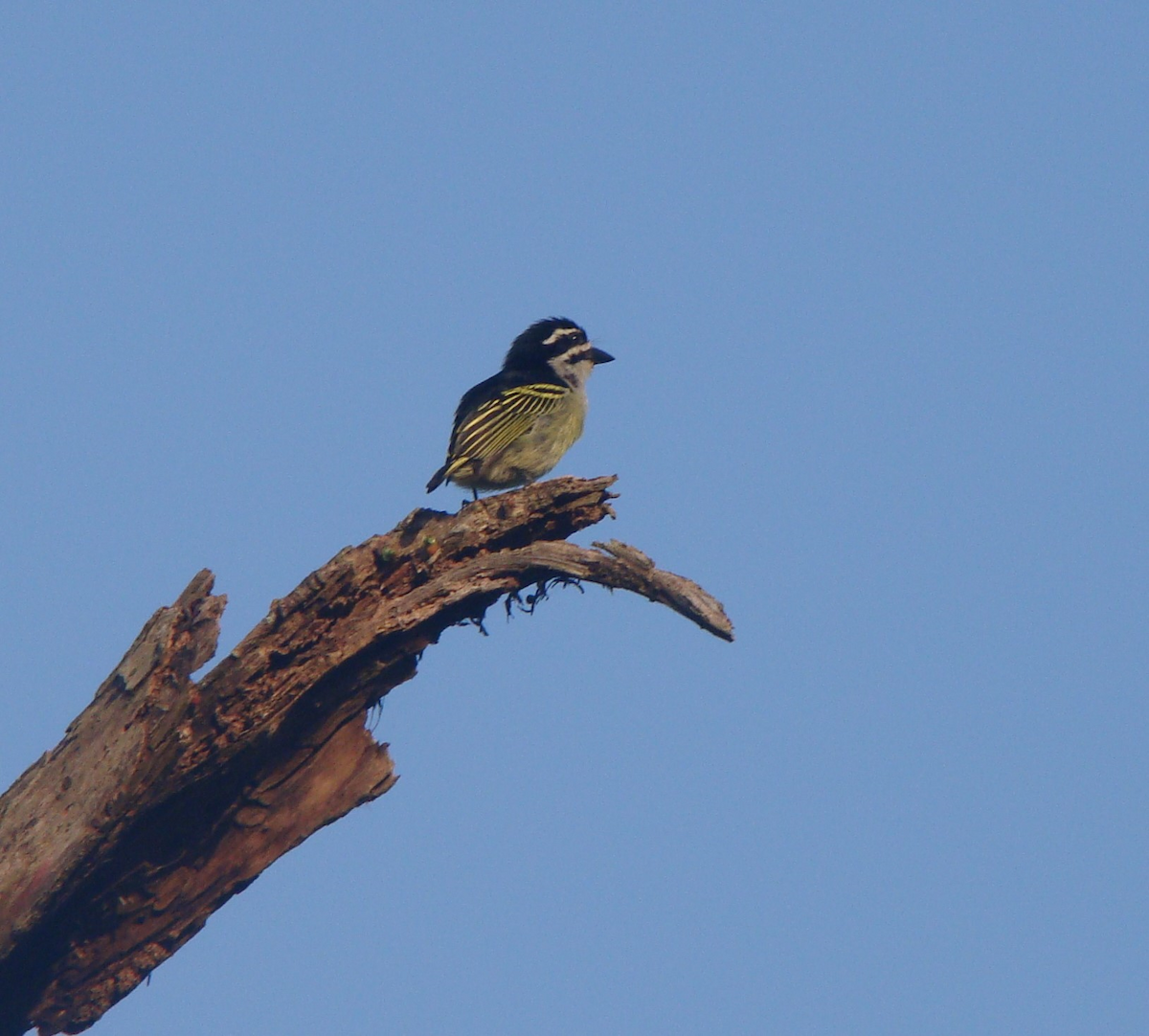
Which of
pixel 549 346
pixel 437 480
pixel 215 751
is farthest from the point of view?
pixel 549 346

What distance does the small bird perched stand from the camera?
12109 mm

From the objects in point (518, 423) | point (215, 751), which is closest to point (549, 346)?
point (518, 423)

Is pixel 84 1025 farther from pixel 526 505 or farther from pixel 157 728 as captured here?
→ pixel 526 505

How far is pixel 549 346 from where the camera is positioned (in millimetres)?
13875

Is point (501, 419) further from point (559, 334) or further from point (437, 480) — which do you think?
point (559, 334)

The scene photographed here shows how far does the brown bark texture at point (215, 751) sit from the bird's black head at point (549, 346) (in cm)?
418

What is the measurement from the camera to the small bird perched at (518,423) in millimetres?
12109

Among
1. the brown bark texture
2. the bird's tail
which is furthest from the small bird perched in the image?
the brown bark texture

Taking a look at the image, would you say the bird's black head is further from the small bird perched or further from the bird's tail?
the bird's tail

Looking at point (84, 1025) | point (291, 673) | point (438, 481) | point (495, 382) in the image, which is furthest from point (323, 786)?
point (495, 382)

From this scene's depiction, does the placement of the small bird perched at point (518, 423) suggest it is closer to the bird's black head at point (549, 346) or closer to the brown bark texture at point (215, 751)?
the bird's black head at point (549, 346)

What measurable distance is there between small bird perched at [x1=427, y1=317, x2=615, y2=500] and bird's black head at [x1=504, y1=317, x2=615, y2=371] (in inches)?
1.0

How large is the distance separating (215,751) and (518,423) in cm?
429

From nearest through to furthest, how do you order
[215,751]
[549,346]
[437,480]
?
1. [215,751]
2. [437,480]
3. [549,346]
